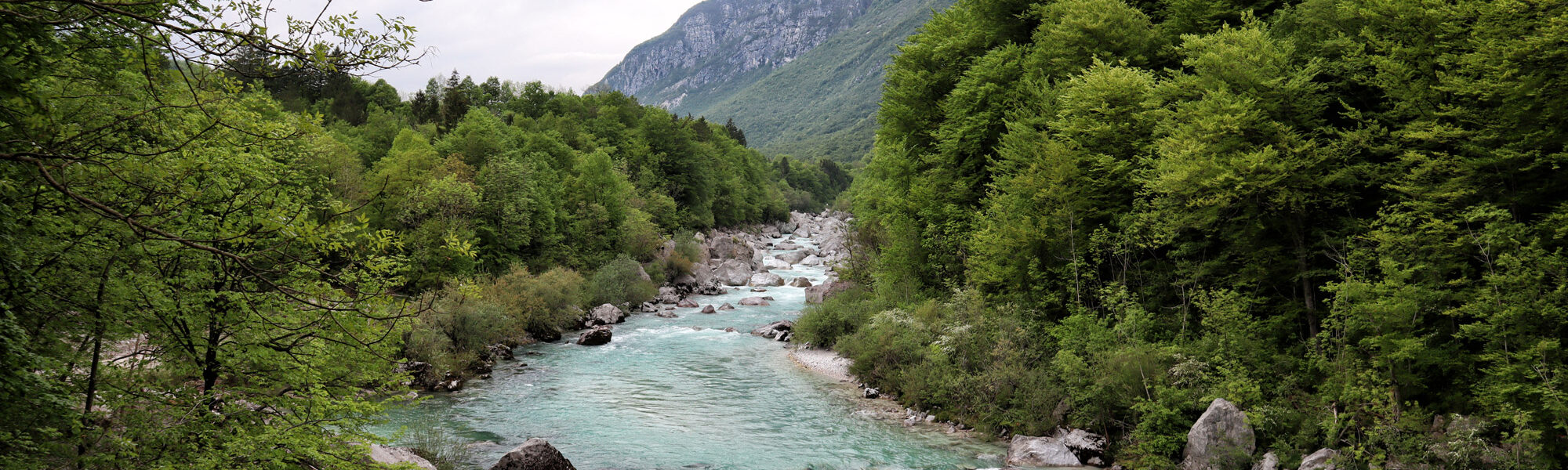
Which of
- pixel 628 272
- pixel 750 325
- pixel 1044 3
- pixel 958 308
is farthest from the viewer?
pixel 628 272

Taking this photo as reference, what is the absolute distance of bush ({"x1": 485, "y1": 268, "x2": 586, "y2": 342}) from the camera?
94.0 ft

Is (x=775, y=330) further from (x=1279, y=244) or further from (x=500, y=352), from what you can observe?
(x=1279, y=244)

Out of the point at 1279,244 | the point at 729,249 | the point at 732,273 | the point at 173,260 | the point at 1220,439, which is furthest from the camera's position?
the point at 729,249

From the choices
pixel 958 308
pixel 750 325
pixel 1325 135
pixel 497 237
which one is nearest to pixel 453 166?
pixel 497 237

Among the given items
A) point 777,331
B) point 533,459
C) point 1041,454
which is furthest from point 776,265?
point 533,459

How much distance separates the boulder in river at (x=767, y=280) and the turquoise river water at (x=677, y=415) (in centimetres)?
1942

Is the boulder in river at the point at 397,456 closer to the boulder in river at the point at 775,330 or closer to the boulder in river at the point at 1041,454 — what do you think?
the boulder in river at the point at 1041,454

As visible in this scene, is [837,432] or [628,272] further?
[628,272]

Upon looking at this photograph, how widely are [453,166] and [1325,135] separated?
116 ft

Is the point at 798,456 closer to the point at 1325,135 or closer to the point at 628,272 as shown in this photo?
the point at 1325,135

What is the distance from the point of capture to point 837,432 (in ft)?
57.9

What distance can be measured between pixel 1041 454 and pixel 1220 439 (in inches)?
134

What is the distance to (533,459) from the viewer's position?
13.3 metres

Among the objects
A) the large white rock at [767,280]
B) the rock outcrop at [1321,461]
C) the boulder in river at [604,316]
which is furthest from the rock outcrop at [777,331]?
the rock outcrop at [1321,461]
